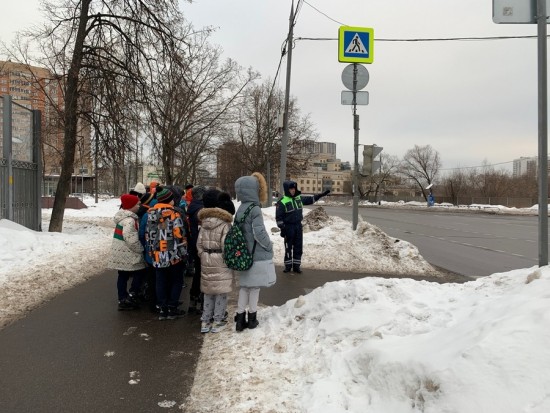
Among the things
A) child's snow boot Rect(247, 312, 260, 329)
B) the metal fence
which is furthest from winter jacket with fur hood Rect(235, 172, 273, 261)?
the metal fence

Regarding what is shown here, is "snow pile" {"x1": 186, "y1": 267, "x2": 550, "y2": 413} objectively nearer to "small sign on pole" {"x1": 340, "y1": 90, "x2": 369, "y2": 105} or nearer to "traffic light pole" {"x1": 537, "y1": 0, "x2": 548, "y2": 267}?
"traffic light pole" {"x1": 537, "y1": 0, "x2": 548, "y2": 267}

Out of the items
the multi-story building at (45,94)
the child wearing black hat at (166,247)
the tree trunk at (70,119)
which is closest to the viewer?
the child wearing black hat at (166,247)

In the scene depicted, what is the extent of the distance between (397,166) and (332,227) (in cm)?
8135

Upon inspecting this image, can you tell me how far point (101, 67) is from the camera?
12.9 metres

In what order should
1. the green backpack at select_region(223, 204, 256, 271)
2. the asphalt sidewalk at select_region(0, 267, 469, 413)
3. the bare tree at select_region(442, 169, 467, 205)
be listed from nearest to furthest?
the asphalt sidewalk at select_region(0, 267, 469, 413), the green backpack at select_region(223, 204, 256, 271), the bare tree at select_region(442, 169, 467, 205)

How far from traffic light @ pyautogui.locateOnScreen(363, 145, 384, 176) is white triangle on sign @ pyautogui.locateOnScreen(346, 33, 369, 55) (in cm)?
243

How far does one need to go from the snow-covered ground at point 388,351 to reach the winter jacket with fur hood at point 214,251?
54cm

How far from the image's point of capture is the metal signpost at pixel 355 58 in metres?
10.5

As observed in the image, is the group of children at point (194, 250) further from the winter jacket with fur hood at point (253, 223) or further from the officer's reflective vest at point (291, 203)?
the officer's reflective vest at point (291, 203)

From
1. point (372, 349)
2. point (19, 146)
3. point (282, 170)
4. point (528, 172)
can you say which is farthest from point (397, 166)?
point (372, 349)

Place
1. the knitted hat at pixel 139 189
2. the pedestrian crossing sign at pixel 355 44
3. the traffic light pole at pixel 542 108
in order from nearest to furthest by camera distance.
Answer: the traffic light pole at pixel 542 108, the knitted hat at pixel 139 189, the pedestrian crossing sign at pixel 355 44

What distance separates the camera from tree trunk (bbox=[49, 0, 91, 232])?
12.9m

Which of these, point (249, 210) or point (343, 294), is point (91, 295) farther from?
point (343, 294)

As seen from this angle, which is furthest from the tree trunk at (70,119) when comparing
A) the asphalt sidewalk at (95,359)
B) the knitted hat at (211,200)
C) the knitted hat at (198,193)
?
the knitted hat at (211,200)
